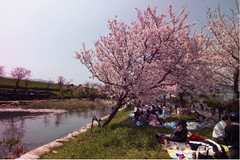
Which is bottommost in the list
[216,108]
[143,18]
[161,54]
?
[216,108]

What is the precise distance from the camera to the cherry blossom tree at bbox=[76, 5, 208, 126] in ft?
44.6

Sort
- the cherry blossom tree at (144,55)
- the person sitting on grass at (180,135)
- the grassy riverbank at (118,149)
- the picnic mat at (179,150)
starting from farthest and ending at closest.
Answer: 1. the cherry blossom tree at (144,55)
2. the person sitting on grass at (180,135)
3. the grassy riverbank at (118,149)
4. the picnic mat at (179,150)

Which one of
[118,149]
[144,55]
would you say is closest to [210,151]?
[118,149]

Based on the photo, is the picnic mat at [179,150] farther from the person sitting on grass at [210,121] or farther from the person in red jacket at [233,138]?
the person sitting on grass at [210,121]

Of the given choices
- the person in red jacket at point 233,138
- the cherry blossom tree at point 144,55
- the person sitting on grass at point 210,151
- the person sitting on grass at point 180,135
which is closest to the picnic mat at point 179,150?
the person sitting on grass at point 180,135

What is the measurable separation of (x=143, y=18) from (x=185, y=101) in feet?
42.7

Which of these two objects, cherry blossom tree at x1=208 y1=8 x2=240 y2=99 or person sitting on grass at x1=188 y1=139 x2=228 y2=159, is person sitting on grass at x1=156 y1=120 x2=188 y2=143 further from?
cherry blossom tree at x1=208 y1=8 x2=240 y2=99

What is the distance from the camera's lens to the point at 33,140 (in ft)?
48.3

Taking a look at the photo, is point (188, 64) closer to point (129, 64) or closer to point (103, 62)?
point (129, 64)

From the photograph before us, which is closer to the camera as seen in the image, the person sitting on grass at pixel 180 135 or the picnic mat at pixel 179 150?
the picnic mat at pixel 179 150

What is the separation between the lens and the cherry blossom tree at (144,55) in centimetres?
1360

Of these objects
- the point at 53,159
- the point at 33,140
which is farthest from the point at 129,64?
the point at 33,140

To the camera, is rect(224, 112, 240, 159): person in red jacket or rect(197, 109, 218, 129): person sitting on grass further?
rect(197, 109, 218, 129): person sitting on grass

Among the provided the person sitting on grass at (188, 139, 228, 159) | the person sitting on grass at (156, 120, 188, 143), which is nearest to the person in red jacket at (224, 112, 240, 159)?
the person sitting on grass at (188, 139, 228, 159)
